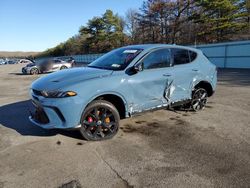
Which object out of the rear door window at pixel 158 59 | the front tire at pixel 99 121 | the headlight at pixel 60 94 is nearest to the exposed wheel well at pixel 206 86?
the rear door window at pixel 158 59

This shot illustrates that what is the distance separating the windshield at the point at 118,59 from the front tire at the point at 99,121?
34.2 inches

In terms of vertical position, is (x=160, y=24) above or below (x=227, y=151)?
above

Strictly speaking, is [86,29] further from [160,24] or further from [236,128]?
[236,128]

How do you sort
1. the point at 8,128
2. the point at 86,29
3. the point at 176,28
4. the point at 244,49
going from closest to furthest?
the point at 8,128 → the point at 244,49 → the point at 176,28 → the point at 86,29

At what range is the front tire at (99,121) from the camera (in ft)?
14.9

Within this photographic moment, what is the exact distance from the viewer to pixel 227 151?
13.6ft

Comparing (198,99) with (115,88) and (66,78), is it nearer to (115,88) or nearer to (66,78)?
(115,88)

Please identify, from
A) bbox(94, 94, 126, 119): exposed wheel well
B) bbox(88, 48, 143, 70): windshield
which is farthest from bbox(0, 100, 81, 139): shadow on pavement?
bbox(88, 48, 143, 70): windshield

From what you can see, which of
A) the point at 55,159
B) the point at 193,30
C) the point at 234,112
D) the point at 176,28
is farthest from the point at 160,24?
the point at 55,159

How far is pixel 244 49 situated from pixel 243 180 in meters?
19.0

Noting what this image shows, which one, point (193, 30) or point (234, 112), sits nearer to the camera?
point (234, 112)

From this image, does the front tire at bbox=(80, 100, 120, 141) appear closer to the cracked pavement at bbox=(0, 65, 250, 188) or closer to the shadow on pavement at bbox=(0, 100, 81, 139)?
the cracked pavement at bbox=(0, 65, 250, 188)

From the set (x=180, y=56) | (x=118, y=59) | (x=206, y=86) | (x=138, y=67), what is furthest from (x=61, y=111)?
(x=206, y=86)

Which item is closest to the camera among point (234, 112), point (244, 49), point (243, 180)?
point (243, 180)
